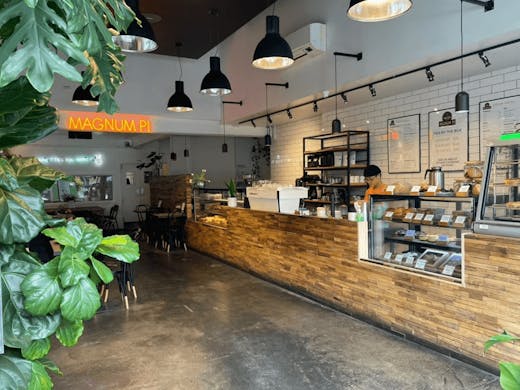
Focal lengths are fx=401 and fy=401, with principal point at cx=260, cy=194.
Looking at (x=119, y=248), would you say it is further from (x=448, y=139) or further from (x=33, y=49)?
(x=448, y=139)

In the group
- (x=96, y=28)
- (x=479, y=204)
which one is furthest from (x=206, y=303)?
(x=96, y=28)

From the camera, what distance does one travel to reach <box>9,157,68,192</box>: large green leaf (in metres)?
1.28

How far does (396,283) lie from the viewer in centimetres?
412

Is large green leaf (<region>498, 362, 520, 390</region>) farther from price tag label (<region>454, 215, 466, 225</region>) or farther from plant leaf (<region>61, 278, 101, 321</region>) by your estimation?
price tag label (<region>454, 215, 466, 225</region>)

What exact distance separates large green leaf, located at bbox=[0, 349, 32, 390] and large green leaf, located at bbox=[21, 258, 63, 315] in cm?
19

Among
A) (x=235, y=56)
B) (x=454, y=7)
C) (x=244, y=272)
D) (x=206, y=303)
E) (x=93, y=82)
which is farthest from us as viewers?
(x=235, y=56)

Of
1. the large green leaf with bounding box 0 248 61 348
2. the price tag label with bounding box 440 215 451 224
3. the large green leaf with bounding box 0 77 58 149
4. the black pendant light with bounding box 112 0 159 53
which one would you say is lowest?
the price tag label with bounding box 440 215 451 224

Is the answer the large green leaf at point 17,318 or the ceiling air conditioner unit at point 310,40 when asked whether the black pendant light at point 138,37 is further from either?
the large green leaf at point 17,318

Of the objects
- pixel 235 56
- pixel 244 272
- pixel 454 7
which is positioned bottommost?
pixel 244 272

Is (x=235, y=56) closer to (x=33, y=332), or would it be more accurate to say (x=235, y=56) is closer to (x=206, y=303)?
(x=206, y=303)

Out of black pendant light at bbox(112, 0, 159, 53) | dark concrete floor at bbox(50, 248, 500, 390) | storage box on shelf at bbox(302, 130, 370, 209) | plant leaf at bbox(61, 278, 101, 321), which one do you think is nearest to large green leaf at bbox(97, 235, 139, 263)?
plant leaf at bbox(61, 278, 101, 321)

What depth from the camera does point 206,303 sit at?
5.35 m

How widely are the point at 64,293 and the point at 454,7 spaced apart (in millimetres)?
4911

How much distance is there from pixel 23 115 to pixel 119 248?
51 cm
